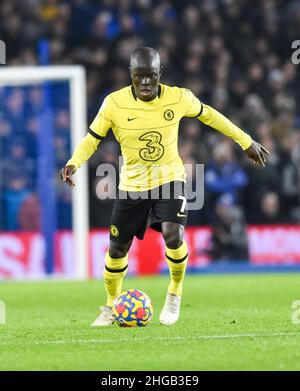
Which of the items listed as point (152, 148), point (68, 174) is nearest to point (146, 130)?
point (152, 148)

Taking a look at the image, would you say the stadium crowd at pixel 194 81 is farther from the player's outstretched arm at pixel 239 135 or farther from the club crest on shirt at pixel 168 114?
the club crest on shirt at pixel 168 114

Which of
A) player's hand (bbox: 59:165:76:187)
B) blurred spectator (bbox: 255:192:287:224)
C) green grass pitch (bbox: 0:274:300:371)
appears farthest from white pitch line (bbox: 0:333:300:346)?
blurred spectator (bbox: 255:192:287:224)

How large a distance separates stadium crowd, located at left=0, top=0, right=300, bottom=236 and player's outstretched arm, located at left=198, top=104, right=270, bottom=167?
8666 millimetres

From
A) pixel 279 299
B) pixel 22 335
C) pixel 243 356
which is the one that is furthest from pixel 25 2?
pixel 243 356

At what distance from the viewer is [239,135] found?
9.13m

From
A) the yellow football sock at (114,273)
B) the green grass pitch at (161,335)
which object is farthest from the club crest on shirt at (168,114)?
the green grass pitch at (161,335)

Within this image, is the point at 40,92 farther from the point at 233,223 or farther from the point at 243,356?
the point at 243,356

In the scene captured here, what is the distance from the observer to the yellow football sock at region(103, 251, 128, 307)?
9.09 meters

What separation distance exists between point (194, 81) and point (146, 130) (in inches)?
424

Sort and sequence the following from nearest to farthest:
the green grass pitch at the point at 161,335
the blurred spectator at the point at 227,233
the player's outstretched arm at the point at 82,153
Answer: the green grass pitch at the point at 161,335 < the player's outstretched arm at the point at 82,153 < the blurred spectator at the point at 227,233

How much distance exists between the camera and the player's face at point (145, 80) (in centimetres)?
865

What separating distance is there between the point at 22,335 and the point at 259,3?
14447mm

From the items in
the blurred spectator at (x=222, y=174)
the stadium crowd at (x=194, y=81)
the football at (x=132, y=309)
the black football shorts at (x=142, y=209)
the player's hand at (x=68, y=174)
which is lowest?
the football at (x=132, y=309)

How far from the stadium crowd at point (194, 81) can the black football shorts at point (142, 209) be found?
8.89 meters
